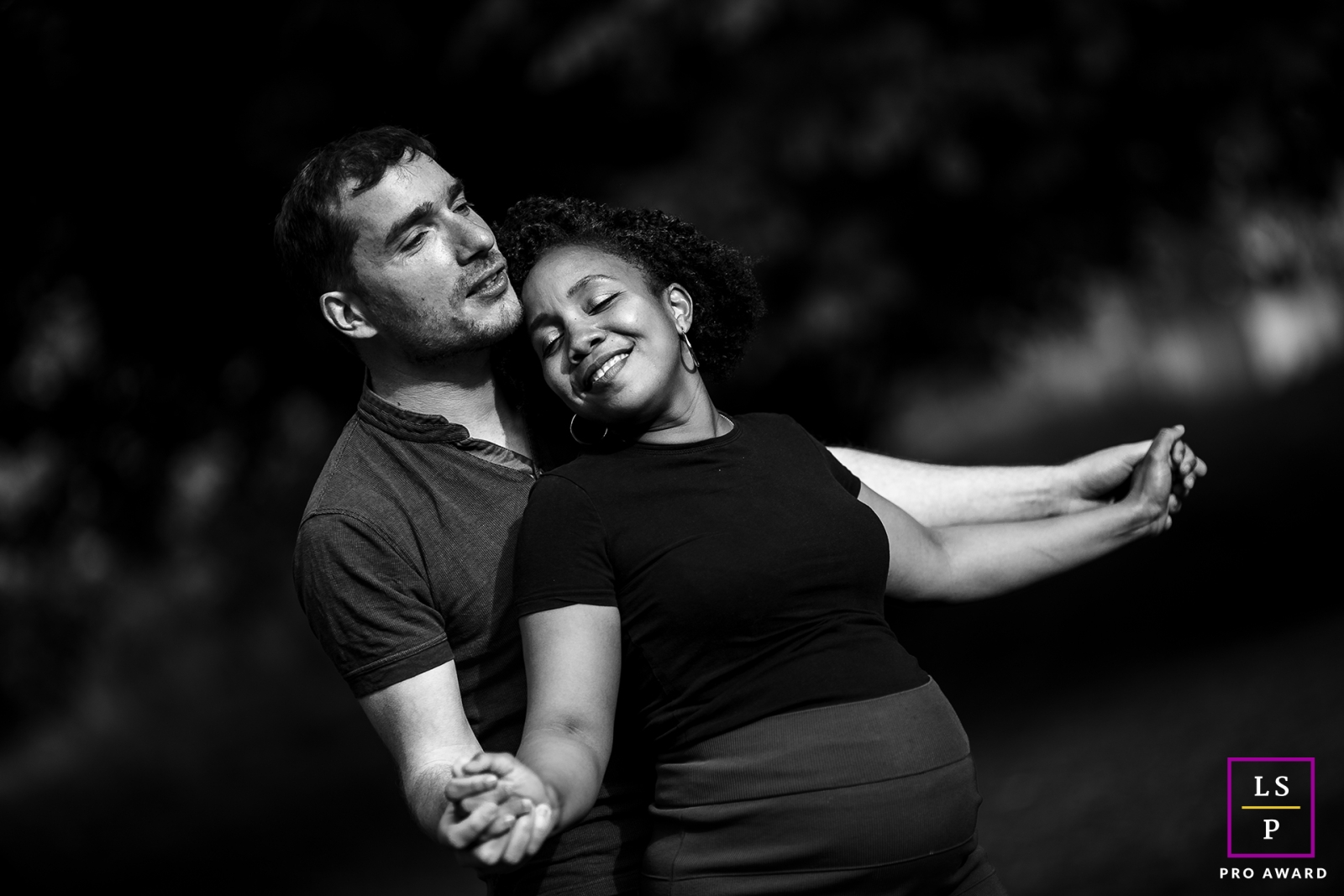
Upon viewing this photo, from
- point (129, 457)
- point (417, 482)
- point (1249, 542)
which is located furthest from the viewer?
point (1249, 542)

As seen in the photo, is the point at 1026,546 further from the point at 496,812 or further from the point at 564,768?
the point at 496,812

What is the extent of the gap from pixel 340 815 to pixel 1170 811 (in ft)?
17.8

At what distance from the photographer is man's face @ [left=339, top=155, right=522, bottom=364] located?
8.48 ft

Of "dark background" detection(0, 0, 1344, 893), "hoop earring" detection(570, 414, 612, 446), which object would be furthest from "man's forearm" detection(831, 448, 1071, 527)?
"dark background" detection(0, 0, 1344, 893)

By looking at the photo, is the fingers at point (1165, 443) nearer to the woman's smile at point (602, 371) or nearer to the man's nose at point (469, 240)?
the woman's smile at point (602, 371)

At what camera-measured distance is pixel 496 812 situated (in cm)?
201

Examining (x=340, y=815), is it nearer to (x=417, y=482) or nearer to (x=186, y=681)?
(x=186, y=681)

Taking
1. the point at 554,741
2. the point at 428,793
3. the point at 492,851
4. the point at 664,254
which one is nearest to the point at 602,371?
the point at 664,254

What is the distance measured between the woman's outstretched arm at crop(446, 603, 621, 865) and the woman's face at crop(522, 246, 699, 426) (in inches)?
15.8

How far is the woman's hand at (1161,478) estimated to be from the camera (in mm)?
3008

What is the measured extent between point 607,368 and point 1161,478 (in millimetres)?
1264

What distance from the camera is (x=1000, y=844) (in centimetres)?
648

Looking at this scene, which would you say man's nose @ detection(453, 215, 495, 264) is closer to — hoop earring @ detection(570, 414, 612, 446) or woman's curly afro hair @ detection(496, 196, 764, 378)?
woman's curly afro hair @ detection(496, 196, 764, 378)

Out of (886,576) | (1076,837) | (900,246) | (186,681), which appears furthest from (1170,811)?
(186,681)
